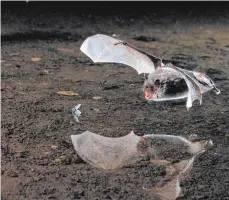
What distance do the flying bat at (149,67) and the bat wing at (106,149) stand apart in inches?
23.4

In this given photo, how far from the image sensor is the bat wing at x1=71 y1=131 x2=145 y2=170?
2.64m

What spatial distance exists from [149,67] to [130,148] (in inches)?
30.9

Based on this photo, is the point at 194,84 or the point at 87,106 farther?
the point at 87,106

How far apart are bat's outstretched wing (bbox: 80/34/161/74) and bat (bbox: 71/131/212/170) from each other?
0.59m

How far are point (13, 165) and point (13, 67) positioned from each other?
175 cm

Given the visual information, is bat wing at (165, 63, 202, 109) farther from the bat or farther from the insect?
the insect

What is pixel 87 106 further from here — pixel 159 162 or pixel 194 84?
pixel 159 162

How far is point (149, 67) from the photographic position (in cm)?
345

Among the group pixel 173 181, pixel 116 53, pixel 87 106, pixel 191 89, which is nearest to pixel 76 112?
pixel 87 106

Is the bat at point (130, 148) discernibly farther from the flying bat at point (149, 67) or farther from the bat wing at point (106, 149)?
the flying bat at point (149, 67)

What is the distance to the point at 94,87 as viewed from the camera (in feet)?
12.4

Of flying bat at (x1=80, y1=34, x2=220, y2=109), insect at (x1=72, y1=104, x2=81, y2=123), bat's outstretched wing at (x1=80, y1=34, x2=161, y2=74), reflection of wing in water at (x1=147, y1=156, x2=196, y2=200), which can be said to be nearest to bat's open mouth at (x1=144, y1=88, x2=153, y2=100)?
flying bat at (x1=80, y1=34, x2=220, y2=109)

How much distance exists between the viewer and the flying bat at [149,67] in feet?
11.3

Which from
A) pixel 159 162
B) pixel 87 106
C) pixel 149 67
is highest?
pixel 149 67
